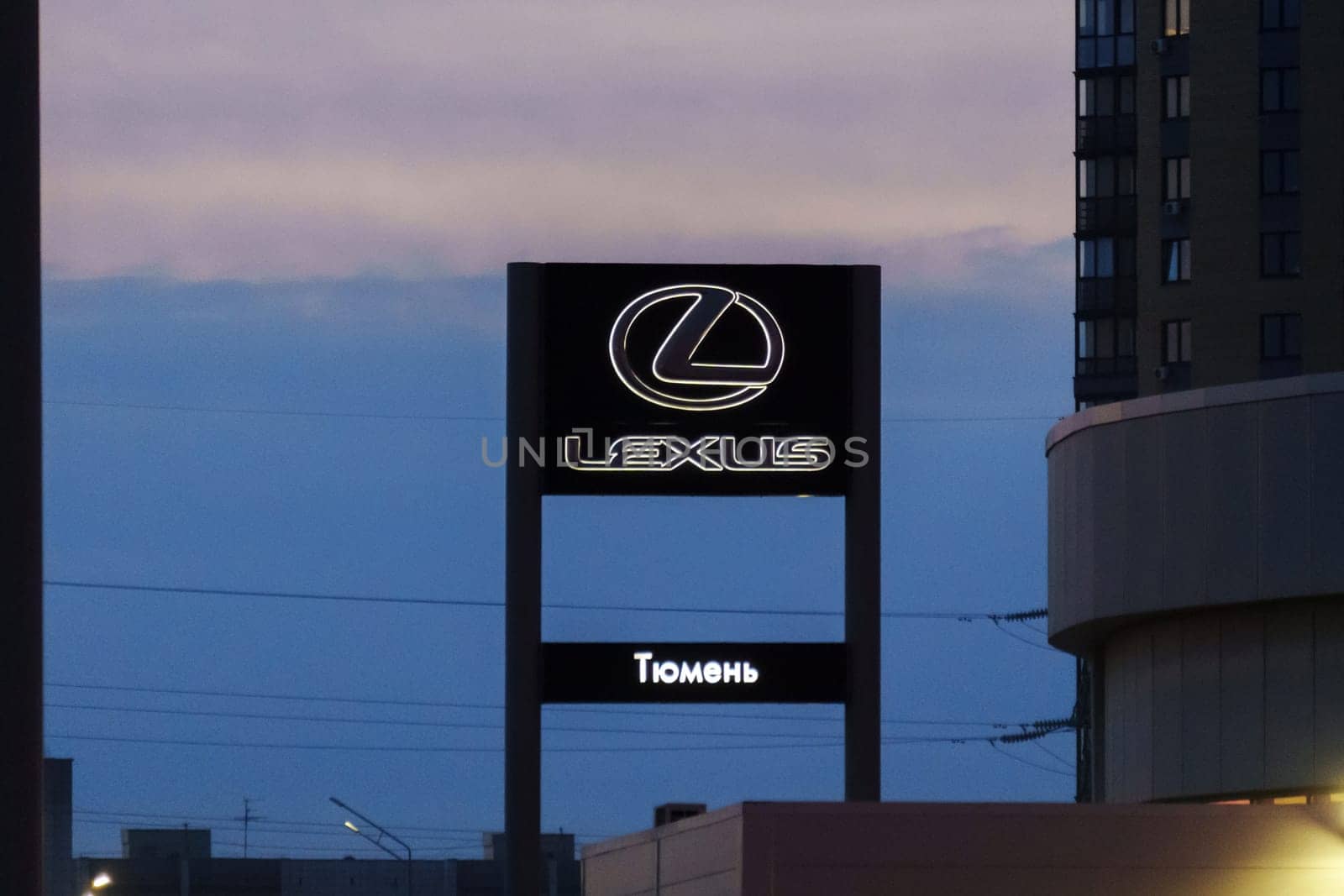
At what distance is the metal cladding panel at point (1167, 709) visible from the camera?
989 inches

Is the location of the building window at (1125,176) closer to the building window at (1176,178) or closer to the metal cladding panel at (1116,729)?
the building window at (1176,178)

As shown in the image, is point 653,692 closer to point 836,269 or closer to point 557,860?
point 836,269

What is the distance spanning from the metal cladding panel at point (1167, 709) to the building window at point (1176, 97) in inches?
2586

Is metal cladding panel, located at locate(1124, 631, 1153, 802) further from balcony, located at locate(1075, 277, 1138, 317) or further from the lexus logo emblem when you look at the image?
balcony, located at locate(1075, 277, 1138, 317)

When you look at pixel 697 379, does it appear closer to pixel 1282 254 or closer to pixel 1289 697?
pixel 1289 697

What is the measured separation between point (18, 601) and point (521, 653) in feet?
60.6

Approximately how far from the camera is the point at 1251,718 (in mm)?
24000

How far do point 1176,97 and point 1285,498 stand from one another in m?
67.7

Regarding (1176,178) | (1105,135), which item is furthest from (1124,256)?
(1176,178)

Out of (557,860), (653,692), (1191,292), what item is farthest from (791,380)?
(557,860)

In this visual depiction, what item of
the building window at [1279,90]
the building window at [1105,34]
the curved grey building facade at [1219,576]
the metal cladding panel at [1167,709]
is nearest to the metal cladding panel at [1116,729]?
the curved grey building facade at [1219,576]

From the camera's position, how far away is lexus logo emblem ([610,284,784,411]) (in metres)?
27.2

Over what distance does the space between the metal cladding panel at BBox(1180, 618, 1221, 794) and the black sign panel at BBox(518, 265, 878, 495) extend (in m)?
4.98

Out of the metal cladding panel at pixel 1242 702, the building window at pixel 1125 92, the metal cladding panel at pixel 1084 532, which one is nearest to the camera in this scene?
the metal cladding panel at pixel 1242 702
